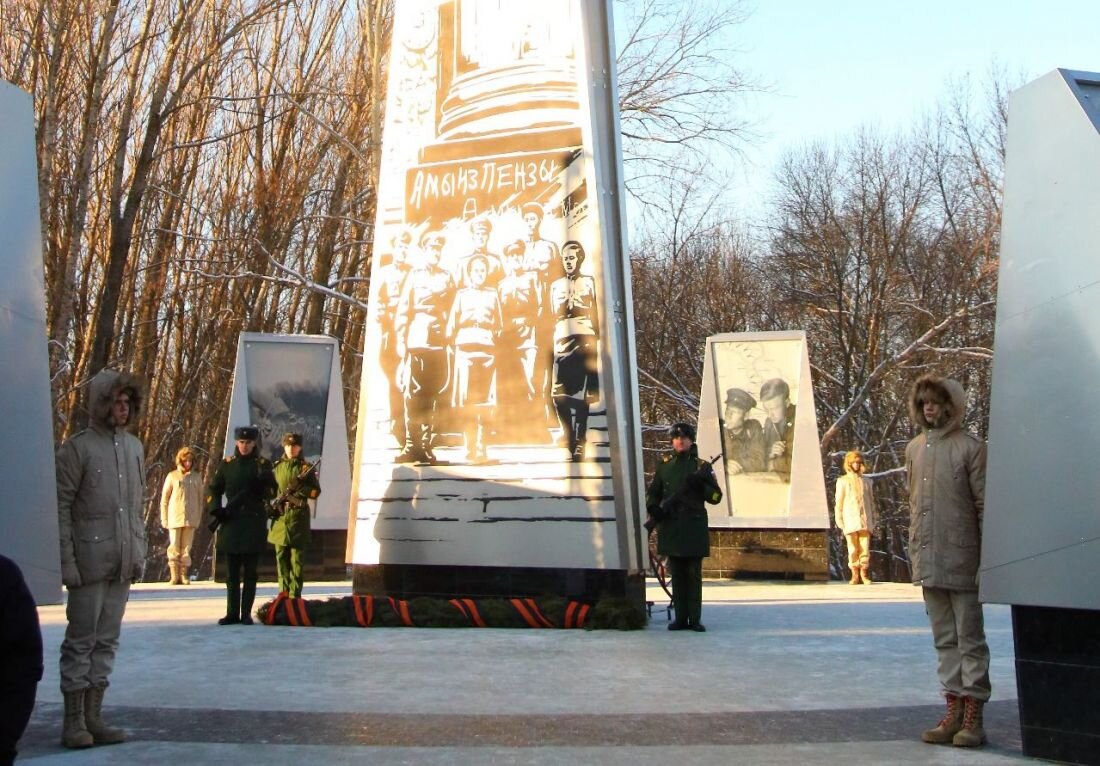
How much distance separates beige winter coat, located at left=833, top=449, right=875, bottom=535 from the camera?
19.3m


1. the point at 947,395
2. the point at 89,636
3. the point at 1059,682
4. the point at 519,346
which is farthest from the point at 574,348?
the point at 1059,682

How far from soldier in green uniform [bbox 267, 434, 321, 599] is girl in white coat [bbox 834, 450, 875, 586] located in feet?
28.5

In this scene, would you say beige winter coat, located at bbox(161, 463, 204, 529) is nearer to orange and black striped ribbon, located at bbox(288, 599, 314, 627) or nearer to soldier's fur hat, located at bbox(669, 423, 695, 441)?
orange and black striped ribbon, located at bbox(288, 599, 314, 627)

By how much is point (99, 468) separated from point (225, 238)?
963 inches

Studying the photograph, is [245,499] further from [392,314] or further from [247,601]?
[392,314]

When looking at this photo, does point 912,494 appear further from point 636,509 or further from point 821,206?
point 821,206

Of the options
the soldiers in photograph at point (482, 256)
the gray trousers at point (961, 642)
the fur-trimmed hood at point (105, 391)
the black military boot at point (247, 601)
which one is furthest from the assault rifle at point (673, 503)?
the fur-trimmed hood at point (105, 391)

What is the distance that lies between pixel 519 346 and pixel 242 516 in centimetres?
297

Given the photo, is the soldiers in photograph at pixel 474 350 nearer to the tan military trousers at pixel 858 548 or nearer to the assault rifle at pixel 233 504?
the assault rifle at pixel 233 504

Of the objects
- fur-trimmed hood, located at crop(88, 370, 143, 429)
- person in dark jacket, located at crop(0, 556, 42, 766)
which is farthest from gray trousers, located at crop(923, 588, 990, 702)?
person in dark jacket, located at crop(0, 556, 42, 766)

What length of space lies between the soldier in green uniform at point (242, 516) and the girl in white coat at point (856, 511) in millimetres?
9339

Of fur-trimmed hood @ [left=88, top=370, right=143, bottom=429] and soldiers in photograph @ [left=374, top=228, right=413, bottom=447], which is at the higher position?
soldiers in photograph @ [left=374, top=228, right=413, bottom=447]

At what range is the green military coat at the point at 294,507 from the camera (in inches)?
528

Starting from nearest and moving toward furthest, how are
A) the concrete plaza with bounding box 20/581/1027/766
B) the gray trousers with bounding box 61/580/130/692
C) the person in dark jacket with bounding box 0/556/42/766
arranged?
the person in dark jacket with bounding box 0/556/42/766, the concrete plaza with bounding box 20/581/1027/766, the gray trousers with bounding box 61/580/130/692
